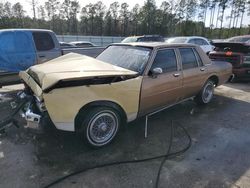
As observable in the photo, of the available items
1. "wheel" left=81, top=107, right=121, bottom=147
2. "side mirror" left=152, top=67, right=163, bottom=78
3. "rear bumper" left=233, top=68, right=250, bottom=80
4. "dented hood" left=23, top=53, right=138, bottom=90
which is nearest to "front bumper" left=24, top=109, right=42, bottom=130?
"dented hood" left=23, top=53, right=138, bottom=90

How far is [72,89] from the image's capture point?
3.22 metres

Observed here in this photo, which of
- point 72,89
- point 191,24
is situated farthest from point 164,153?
point 191,24

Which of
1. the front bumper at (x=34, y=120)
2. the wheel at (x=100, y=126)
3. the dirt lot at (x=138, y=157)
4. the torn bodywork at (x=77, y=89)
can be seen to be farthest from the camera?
the wheel at (x=100, y=126)

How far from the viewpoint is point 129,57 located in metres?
4.42

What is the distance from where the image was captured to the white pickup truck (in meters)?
6.34

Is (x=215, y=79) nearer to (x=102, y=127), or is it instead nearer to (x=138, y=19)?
(x=102, y=127)

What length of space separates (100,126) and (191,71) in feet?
8.70

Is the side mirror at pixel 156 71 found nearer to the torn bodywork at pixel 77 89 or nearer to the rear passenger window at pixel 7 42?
the torn bodywork at pixel 77 89

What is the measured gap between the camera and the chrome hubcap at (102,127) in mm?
3635

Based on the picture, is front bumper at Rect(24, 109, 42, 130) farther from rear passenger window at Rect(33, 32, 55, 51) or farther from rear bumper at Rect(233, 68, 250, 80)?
rear bumper at Rect(233, 68, 250, 80)

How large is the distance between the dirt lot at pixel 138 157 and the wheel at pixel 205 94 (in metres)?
0.95

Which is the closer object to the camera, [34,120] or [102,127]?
[34,120]

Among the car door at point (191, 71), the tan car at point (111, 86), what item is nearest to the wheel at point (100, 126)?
the tan car at point (111, 86)

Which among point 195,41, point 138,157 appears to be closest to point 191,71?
point 138,157
